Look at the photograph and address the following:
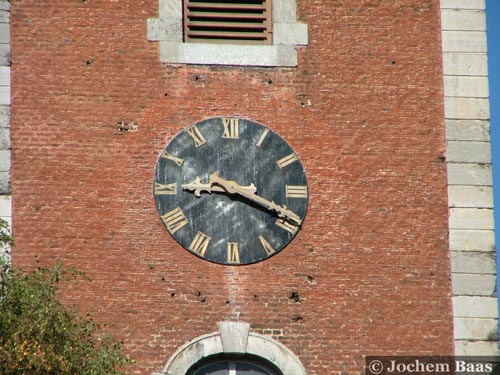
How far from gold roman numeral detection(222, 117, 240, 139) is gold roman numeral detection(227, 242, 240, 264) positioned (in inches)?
49.0

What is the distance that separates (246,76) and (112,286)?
290cm

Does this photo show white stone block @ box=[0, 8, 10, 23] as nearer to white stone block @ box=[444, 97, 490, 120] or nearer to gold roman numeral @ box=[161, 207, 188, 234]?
gold roman numeral @ box=[161, 207, 188, 234]

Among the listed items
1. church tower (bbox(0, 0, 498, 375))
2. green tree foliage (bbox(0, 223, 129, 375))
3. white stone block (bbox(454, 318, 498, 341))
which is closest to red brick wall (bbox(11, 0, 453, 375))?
church tower (bbox(0, 0, 498, 375))

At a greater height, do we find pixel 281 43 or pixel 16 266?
pixel 281 43

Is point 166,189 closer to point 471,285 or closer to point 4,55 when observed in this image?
point 4,55

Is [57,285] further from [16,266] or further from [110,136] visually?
[110,136]

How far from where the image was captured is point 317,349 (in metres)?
20.8

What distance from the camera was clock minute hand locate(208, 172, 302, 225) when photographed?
69.3 ft

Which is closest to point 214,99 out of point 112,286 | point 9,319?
point 112,286

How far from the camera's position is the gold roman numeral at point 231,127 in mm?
21438

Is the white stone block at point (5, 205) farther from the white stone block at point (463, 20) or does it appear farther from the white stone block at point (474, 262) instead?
the white stone block at point (463, 20)

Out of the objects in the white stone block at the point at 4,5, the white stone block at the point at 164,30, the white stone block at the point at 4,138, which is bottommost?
the white stone block at the point at 4,138

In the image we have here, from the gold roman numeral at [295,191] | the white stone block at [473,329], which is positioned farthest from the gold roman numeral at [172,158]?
the white stone block at [473,329]

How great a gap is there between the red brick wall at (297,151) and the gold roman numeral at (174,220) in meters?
0.10
